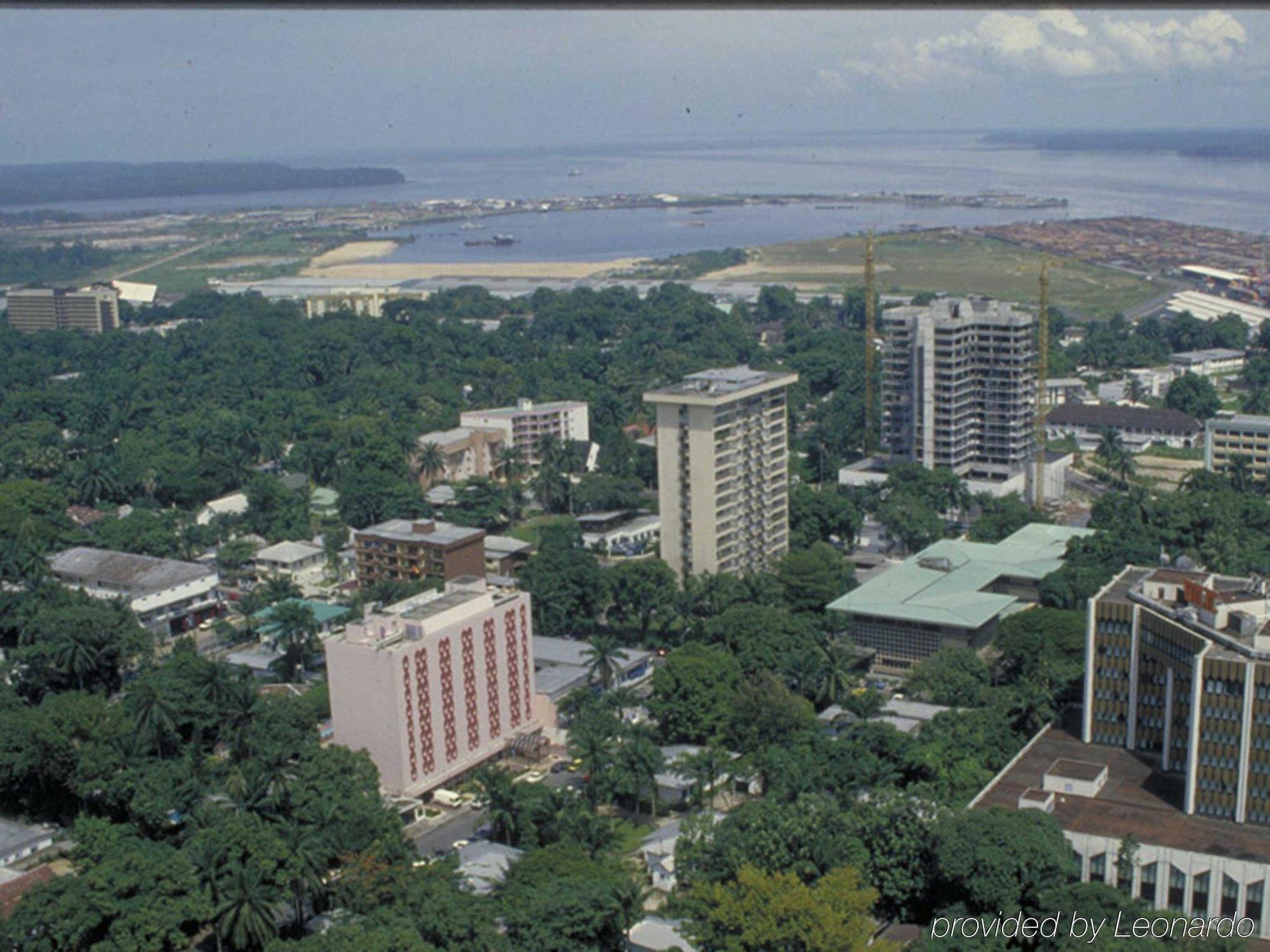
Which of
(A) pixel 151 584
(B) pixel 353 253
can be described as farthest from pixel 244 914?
(B) pixel 353 253

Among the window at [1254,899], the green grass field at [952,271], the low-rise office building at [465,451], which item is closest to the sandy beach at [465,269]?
the green grass field at [952,271]

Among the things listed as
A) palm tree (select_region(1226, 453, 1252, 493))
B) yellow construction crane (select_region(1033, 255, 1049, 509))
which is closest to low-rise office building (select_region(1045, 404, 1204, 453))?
yellow construction crane (select_region(1033, 255, 1049, 509))

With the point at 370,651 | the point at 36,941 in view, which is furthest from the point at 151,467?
the point at 36,941

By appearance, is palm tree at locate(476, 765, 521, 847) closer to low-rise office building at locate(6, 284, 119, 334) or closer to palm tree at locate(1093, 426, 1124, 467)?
palm tree at locate(1093, 426, 1124, 467)

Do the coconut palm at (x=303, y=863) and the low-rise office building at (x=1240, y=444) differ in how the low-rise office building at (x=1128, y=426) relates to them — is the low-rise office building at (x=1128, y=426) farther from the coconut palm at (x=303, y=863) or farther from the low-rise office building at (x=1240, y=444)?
the coconut palm at (x=303, y=863)

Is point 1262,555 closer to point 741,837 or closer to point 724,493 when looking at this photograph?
point 724,493

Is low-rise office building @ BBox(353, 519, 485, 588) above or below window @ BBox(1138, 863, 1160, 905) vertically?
above
